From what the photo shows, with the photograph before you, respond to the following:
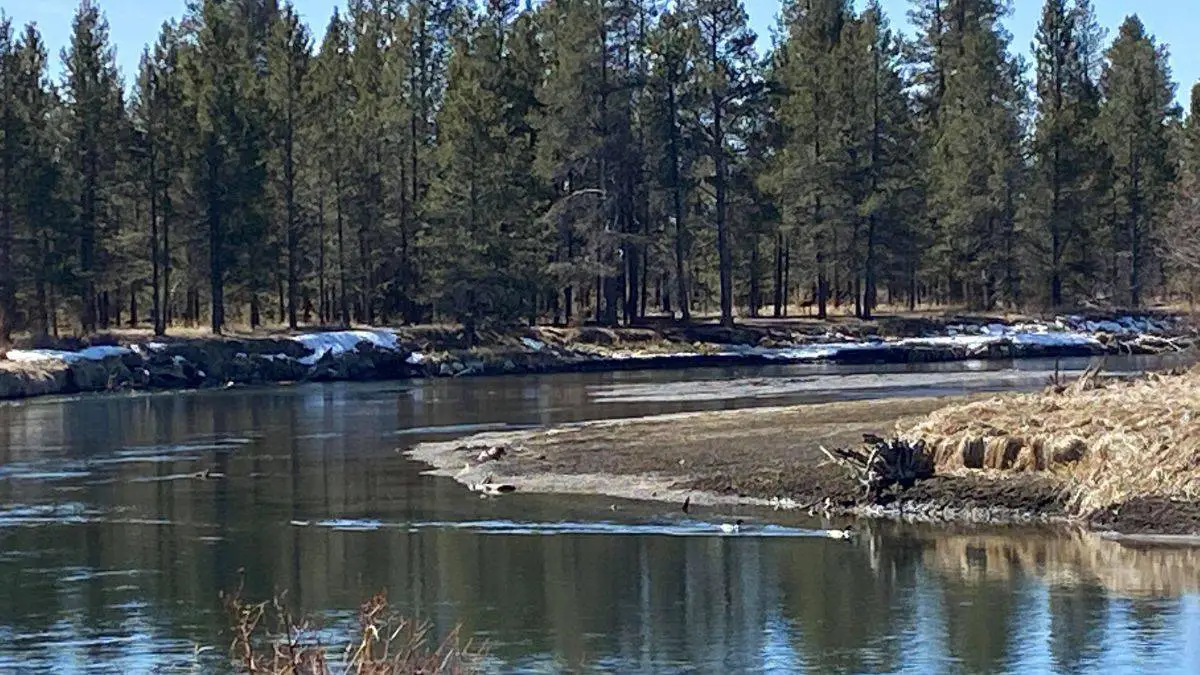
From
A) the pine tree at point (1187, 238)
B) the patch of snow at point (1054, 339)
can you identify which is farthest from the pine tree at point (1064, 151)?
the pine tree at point (1187, 238)

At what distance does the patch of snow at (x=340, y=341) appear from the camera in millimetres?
72875

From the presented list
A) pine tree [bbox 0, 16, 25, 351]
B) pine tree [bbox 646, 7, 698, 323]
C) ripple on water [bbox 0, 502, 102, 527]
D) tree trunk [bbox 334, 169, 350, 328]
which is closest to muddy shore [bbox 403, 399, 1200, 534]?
ripple on water [bbox 0, 502, 102, 527]

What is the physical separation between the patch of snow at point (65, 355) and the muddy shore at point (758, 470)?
1062 inches

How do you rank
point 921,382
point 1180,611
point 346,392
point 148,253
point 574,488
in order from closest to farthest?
point 1180,611
point 574,488
point 921,382
point 346,392
point 148,253

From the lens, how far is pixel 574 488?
33.1 m

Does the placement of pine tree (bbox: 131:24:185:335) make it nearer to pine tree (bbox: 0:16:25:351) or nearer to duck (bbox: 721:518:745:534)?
pine tree (bbox: 0:16:25:351)

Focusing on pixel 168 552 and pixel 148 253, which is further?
pixel 148 253

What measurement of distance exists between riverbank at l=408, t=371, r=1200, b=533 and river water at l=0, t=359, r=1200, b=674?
1.05 metres

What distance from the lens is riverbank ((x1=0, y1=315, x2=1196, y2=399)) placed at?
66.1 m

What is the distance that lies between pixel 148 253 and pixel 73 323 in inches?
245

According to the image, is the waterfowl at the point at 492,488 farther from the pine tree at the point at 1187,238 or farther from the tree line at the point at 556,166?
the tree line at the point at 556,166

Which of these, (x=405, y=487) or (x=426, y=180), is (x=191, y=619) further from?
(x=426, y=180)

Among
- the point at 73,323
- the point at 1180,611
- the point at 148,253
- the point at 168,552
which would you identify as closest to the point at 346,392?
the point at 148,253

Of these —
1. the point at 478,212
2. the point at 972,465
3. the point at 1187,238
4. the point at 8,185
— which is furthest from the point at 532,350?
the point at 972,465
